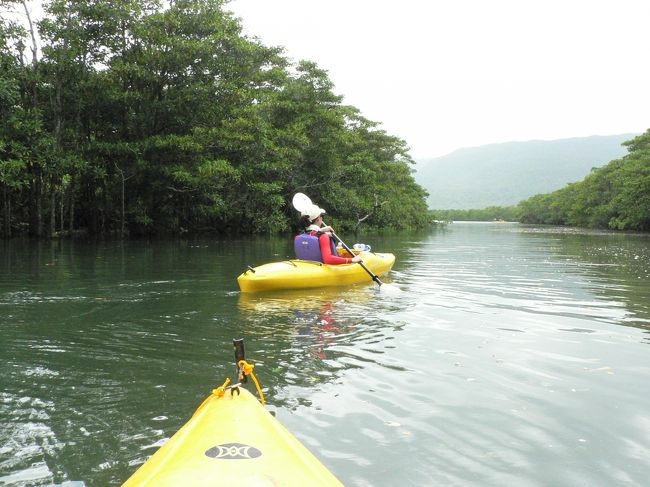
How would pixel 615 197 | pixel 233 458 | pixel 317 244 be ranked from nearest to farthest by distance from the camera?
pixel 233 458, pixel 317 244, pixel 615 197

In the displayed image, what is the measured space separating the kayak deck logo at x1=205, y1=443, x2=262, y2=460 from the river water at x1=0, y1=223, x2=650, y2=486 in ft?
2.63

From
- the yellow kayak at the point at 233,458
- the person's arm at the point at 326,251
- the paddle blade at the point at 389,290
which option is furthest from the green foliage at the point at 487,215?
the yellow kayak at the point at 233,458

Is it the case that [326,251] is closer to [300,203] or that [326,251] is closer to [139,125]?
[300,203]

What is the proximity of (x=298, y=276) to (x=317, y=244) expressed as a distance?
2.70 feet

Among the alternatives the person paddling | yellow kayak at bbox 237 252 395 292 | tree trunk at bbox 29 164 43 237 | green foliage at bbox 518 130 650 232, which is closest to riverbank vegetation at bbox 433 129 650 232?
green foliage at bbox 518 130 650 232

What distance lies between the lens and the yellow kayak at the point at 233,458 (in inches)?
86.5

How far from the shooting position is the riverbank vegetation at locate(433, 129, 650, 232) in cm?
4325

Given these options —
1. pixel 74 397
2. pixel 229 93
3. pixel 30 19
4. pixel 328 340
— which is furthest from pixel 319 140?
pixel 74 397

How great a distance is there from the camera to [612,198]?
52531 millimetres

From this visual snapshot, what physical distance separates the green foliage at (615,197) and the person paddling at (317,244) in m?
38.9

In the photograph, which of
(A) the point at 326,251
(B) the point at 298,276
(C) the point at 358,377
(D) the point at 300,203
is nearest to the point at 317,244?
(A) the point at 326,251

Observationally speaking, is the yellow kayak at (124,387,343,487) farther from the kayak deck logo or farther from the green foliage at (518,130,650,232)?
the green foliage at (518,130,650,232)

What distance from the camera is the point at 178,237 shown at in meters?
26.2

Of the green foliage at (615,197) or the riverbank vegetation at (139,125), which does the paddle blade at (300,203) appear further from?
the green foliage at (615,197)
